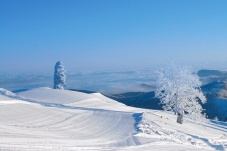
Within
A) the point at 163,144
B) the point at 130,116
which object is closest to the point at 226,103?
the point at 130,116

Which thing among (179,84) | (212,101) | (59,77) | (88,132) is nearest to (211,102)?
(212,101)

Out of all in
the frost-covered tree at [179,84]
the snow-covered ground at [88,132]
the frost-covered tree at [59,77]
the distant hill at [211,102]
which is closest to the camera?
the snow-covered ground at [88,132]

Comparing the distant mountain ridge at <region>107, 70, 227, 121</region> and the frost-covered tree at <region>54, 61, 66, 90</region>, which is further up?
the frost-covered tree at <region>54, 61, 66, 90</region>

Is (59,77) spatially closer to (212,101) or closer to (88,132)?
(212,101)

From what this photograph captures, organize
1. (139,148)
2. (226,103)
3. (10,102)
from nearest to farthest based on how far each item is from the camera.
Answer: (139,148)
(10,102)
(226,103)

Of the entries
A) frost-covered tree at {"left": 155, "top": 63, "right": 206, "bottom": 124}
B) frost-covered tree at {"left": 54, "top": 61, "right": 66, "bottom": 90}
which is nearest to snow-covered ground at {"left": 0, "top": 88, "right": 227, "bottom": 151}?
frost-covered tree at {"left": 155, "top": 63, "right": 206, "bottom": 124}

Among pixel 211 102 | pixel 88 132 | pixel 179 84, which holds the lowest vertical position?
pixel 211 102

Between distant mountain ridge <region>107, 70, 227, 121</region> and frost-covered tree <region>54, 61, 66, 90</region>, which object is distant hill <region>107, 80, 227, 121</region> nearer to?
distant mountain ridge <region>107, 70, 227, 121</region>

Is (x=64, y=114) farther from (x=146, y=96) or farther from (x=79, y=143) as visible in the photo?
(x=146, y=96)

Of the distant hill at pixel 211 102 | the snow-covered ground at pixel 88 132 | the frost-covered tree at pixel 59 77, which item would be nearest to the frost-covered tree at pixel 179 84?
the snow-covered ground at pixel 88 132

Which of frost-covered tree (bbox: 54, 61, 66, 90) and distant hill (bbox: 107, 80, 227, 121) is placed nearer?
frost-covered tree (bbox: 54, 61, 66, 90)

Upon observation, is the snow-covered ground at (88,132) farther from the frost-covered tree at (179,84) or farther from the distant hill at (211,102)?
the distant hill at (211,102)

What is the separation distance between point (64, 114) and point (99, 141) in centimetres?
1428

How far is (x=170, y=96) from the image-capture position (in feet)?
123
